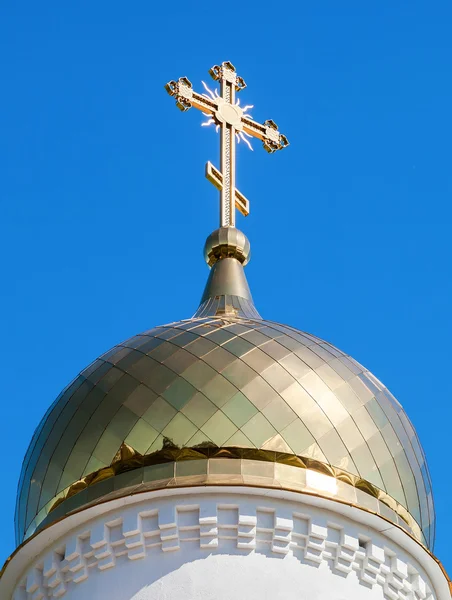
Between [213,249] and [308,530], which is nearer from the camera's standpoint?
[308,530]

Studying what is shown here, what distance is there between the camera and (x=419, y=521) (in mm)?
11141

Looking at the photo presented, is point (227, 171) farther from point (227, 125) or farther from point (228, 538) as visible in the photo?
point (228, 538)

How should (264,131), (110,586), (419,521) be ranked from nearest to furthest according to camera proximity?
(110,586), (419,521), (264,131)

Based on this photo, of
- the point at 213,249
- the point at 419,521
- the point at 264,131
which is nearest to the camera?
the point at 419,521

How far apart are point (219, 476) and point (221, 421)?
0.44 metres

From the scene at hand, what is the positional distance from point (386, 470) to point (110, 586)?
6.69 feet

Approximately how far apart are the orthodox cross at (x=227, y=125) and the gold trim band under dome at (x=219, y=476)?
3.40m

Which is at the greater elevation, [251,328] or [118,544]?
[251,328]

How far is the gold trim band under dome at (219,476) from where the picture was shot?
408 inches

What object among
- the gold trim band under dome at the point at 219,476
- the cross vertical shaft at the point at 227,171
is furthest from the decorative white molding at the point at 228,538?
the cross vertical shaft at the point at 227,171

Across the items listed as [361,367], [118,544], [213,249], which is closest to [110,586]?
[118,544]

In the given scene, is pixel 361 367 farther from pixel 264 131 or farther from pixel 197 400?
pixel 264 131

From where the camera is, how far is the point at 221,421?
1064cm

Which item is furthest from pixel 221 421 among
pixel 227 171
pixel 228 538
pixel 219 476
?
pixel 227 171
